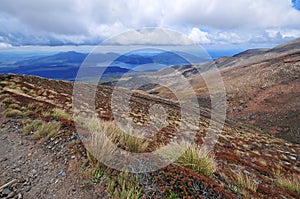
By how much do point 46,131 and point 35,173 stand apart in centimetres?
208

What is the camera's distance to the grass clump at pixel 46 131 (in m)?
6.62

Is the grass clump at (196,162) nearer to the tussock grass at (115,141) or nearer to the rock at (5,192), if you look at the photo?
the tussock grass at (115,141)

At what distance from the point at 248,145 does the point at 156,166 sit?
47.1 ft

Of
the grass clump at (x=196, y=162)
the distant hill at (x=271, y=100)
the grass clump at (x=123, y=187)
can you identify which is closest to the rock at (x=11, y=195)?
the grass clump at (x=123, y=187)

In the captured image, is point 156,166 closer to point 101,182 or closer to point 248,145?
point 101,182

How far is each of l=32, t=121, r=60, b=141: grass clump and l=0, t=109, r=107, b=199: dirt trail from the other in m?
0.30

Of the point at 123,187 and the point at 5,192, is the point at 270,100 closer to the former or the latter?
the point at 123,187

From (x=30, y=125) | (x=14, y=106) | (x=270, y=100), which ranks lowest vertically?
(x=270, y=100)

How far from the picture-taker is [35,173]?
5074 millimetres

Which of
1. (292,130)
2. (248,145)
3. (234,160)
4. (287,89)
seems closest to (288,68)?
A: (287,89)

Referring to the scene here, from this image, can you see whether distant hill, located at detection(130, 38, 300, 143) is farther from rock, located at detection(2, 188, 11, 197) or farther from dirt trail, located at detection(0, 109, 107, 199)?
rock, located at detection(2, 188, 11, 197)

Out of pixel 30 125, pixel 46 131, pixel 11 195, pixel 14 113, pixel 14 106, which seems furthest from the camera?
pixel 14 106

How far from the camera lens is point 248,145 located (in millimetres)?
16938

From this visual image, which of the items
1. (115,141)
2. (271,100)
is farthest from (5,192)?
(271,100)
